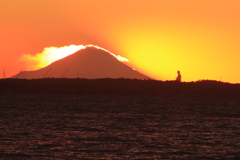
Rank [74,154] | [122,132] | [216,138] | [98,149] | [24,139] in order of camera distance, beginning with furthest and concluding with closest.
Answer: [122,132]
[216,138]
[24,139]
[98,149]
[74,154]

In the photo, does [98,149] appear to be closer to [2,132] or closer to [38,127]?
[2,132]

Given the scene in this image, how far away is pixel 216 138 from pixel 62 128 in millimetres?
17961

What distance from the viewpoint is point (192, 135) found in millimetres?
55781

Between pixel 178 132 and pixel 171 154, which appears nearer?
pixel 171 154

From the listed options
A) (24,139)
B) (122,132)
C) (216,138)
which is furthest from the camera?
(122,132)

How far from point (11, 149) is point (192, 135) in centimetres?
2159

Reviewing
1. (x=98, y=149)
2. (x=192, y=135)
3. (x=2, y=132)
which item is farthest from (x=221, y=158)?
(x=2, y=132)

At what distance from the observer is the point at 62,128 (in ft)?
197

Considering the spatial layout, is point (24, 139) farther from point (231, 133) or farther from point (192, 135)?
point (231, 133)

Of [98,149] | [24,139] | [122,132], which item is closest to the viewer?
[98,149]

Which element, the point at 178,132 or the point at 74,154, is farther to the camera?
the point at 178,132

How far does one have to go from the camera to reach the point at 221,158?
4053 centimetres

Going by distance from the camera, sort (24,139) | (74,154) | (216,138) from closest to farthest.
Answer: (74,154) < (24,139) < (216,138)

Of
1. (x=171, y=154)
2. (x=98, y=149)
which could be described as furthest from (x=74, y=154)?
(x=171, y=154)
